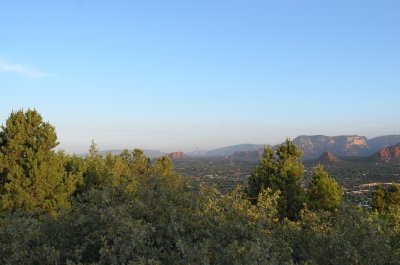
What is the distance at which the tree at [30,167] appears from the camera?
2834 cm

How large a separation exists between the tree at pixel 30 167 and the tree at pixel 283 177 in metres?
16.5

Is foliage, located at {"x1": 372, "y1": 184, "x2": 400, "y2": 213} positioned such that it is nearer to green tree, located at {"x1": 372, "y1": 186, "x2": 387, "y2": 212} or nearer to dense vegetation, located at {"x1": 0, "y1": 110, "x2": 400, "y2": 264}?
green tree, located at {"x1": 372, "y1": 186, "x2": 387, "y2": 212}

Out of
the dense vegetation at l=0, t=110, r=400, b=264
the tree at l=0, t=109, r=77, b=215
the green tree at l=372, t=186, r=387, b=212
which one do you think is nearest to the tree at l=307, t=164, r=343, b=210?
the green tree at l=372, t=186, r=387, b=212

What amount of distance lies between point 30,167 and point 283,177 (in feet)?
68.4

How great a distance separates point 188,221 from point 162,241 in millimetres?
866

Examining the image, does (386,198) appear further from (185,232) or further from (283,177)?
(185,232)

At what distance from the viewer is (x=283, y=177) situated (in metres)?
30.2

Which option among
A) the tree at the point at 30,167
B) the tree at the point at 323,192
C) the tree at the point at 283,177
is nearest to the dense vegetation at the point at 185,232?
the tree at the point at 283,177

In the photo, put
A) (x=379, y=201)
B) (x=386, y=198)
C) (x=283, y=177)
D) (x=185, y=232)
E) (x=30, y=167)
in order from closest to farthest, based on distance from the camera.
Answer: (x=185, y=232), (x=30, y=167), (x=283, y=177), (x=379, y=201), (x=386, y=198)

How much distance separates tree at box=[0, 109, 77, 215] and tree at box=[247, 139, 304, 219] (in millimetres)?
16528

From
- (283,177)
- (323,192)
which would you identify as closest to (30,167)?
(283,177)

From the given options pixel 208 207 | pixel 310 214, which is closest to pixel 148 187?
pixel 208 207

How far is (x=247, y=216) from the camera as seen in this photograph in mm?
9305

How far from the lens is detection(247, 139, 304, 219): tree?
29578 mm
